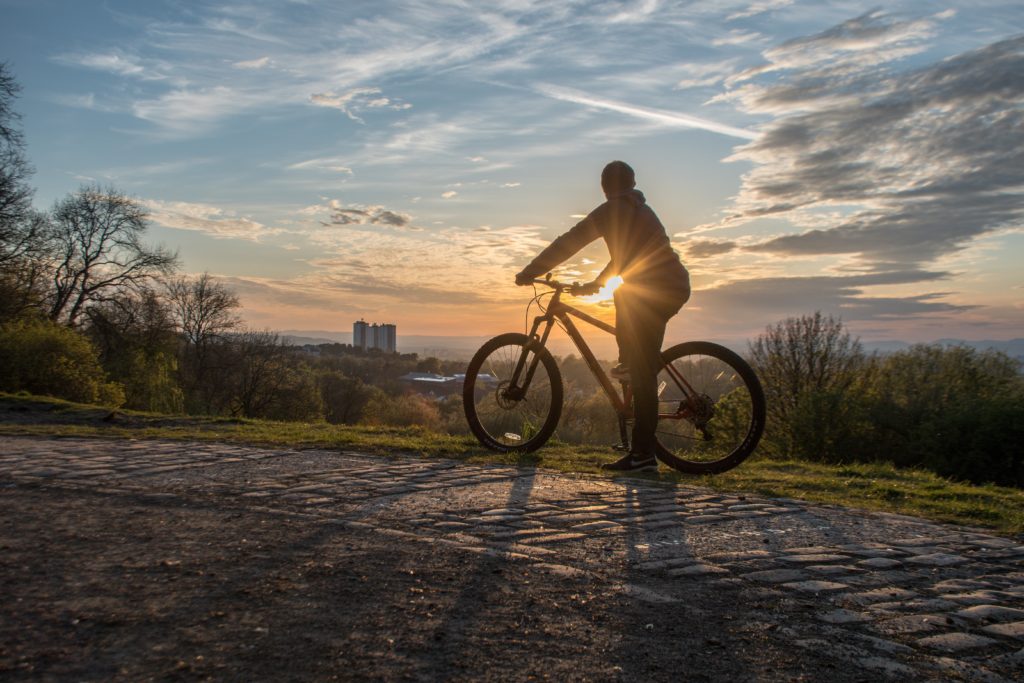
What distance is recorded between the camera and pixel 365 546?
343cm

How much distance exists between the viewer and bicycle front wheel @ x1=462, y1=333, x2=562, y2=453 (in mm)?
6773

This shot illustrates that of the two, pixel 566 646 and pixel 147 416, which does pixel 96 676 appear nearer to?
pixel 566 646

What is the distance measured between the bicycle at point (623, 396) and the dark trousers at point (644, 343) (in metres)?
0.16

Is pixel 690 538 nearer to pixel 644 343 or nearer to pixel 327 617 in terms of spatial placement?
pixel 327 617

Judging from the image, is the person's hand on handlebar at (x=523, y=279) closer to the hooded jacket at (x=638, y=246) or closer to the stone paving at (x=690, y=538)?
the hooded jacket at (x=638, y=246)

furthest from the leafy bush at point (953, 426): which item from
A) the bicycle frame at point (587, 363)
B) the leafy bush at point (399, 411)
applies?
the leafy bush at point (399, 411)

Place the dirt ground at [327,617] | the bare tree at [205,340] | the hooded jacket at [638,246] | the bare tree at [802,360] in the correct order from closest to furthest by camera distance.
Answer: the dirt ground at [327,617], the hooded jacket at [638,246], the bare tree at [802,360], the bare tree at [205,340]

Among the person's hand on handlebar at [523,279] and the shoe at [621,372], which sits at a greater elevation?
the person's hand on handlebar at [523,279]

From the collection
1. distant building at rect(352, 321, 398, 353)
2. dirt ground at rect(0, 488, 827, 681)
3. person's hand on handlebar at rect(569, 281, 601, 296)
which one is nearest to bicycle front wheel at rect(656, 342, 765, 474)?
person's hand on handlebar at rect(569, 281, 601, 296)

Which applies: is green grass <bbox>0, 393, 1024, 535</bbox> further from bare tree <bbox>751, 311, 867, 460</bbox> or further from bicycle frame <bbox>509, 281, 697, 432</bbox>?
bare tree <bbox>751, 311, 867, 460</bbox>

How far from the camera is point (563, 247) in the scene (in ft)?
20.5

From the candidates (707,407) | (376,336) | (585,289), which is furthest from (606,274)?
(376,336)

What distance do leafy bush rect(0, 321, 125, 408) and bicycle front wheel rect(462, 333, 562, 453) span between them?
21157mm

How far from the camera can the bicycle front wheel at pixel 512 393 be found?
6773 mm
